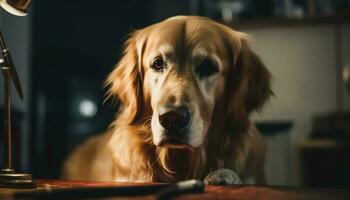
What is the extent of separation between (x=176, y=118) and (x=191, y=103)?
58mm

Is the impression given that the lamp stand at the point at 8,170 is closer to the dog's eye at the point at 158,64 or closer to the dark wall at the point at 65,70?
the dog's eye at the point at 158,64

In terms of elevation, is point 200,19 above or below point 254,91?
above

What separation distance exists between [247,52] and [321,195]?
1.71 ft

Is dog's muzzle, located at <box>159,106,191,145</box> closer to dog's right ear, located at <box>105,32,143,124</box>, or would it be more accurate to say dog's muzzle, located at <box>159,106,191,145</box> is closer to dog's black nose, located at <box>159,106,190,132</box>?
dog's black nose, located at <box>159,106,190,132</box>

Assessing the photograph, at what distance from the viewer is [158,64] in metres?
1.34

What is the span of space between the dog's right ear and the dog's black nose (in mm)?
171

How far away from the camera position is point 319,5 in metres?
2.56

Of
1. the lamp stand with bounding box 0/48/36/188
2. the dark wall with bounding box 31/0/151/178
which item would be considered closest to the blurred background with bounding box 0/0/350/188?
the dark wall with bounding box 31/0/151/178

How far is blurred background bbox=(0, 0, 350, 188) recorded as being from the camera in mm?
1784

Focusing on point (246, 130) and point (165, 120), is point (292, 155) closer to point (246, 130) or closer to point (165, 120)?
point (246, 130)

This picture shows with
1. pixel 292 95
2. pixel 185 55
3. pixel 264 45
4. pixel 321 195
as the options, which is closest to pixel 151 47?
pixel 185 55

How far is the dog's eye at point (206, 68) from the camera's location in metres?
1.30

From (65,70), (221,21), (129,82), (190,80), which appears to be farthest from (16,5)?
(221,21)

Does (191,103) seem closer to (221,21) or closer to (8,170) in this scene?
(8,170)
